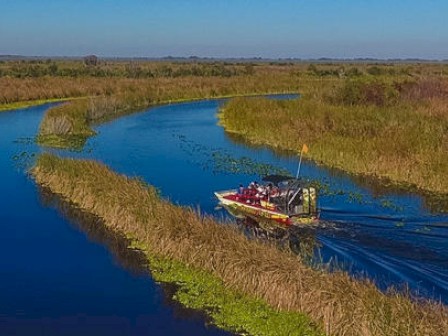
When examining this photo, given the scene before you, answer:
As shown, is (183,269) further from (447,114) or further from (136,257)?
(447,114)

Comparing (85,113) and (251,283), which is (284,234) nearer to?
(251,283)

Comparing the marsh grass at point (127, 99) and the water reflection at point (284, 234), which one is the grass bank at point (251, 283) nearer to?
the water reflection at point (284, 234)

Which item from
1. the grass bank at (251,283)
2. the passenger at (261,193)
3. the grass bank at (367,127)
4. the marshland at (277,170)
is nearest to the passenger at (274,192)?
the passenger at (261,193)

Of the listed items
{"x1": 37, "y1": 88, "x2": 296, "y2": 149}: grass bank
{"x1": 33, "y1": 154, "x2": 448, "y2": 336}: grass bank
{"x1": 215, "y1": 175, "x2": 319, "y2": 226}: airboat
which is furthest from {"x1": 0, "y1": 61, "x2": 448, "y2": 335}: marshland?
{"x1": 215, "y1": 175, "x2": 319, "y2": 226}: airboat

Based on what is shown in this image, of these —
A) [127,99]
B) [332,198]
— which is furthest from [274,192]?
[127,99]

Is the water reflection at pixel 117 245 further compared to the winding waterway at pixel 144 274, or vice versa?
the winding waterway at pixel 144 274

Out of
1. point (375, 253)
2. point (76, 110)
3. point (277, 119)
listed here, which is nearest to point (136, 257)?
point (375, 253)
